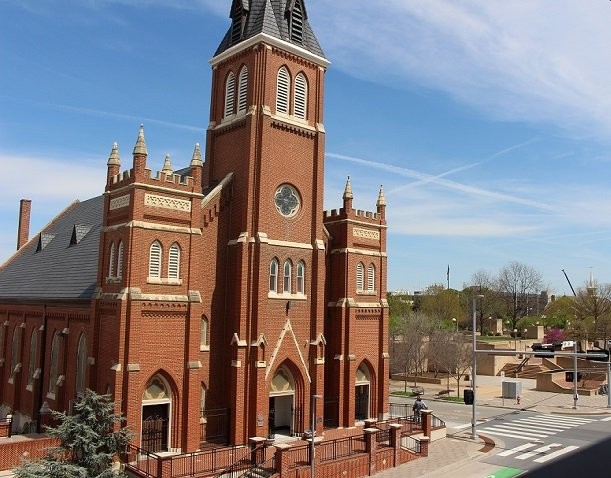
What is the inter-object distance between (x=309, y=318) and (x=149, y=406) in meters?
8.90

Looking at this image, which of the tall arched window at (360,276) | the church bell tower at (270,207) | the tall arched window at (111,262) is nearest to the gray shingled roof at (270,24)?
the church bell tower at (270,207)

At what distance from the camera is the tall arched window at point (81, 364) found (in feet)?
86.0

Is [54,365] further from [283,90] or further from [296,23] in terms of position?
[296,23]

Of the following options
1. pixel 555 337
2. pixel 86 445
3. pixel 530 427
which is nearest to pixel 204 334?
pixel 86 445

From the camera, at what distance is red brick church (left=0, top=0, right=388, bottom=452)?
920 inches

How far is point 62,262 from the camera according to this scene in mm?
34250

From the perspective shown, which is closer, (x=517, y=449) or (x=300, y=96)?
(x=300, y=96)

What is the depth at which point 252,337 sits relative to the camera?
26016mm

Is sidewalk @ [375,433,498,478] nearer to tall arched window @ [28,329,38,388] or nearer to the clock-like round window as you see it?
the clock-like round window

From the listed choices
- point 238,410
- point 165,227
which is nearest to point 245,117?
point 165,227

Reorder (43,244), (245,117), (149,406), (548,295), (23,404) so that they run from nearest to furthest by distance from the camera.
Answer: (149,406) → (245,117) → (23,404) → (43,244) → (548,295)

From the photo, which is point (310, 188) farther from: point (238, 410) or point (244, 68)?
point (238, 410)

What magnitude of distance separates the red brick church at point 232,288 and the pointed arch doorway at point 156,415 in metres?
0.06

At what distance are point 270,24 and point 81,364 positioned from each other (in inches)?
731
